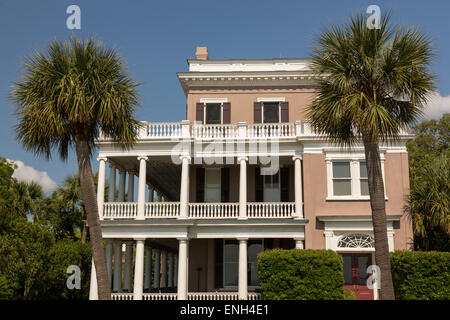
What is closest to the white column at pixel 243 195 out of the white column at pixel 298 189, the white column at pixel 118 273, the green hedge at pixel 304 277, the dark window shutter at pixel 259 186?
the white column at pixel 298 189

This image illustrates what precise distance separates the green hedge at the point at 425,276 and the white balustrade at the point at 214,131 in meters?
10.1

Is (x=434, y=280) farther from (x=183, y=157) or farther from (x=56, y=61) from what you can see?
(x=56, y=61)

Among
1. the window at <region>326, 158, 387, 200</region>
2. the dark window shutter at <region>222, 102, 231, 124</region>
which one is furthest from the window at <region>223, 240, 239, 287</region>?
the dark window shutter at <region>222, 102, 231, 124</region>

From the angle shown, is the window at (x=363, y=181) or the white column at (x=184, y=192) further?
the white column at (x=184, y=192)

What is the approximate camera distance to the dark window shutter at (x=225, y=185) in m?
26.6

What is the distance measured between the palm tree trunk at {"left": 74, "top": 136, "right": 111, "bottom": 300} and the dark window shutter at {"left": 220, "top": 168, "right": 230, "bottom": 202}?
1111 cm

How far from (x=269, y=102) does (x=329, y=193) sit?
680 cm

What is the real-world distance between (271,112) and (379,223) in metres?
13.6

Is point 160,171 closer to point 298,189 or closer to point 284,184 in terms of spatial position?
point 284,184

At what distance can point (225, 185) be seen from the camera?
87.6ft

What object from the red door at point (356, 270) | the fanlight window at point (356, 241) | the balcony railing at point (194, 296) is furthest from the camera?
the balcony railing at point (194, 296)

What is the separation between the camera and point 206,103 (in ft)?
91.6

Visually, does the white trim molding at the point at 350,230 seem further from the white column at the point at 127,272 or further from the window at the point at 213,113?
the white column at the point at 127,272

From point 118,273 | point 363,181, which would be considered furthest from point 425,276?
point 118,273
